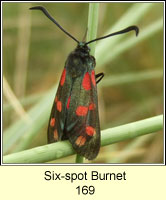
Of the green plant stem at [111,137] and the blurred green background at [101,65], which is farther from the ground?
the blurred green background at [101,65]

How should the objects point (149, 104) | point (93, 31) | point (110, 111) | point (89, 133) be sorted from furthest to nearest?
point (110, 111)
point (149, 104)
point (89, 133)
point (93, 31)

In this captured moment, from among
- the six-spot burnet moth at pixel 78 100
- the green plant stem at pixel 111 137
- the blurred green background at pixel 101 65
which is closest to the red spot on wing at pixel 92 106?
the six-spot burnet moth at pixel 78 100

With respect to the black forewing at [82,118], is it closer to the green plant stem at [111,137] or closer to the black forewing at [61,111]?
the black forewing at [61,111]

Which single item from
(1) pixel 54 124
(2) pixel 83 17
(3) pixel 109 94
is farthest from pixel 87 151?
(2) pixel 83 17

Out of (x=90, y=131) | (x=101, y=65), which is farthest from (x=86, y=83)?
(x=101, y=65)

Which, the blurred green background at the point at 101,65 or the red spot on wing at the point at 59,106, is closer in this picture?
the red spot on wing at the point at 59,106

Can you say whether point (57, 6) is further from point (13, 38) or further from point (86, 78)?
point (86, 78)

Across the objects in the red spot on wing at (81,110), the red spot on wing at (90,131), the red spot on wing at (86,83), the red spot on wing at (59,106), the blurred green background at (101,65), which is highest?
the blurred green background at (101,65)

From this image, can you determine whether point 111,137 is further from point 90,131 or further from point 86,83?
point 86,83

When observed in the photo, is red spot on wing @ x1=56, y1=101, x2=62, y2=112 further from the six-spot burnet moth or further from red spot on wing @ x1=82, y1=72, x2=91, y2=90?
red spot on wing @ x1=82, y1=72, x2=91, y2=90
